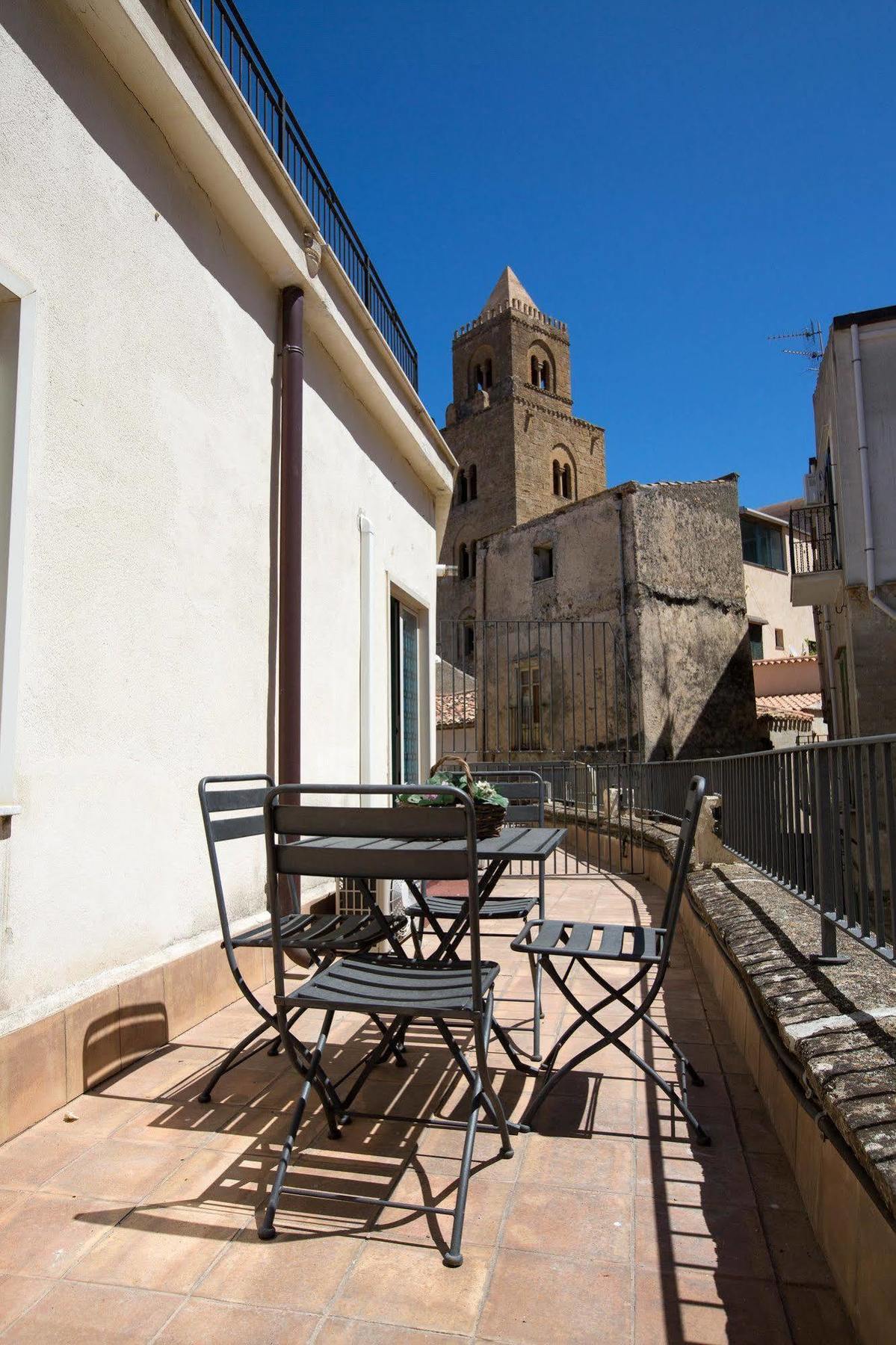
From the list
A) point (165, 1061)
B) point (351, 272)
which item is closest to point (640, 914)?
point (165, 1061)

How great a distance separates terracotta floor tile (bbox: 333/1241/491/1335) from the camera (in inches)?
67.1

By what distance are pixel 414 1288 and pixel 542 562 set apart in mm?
17743

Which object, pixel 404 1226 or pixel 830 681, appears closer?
pixel 404 1226

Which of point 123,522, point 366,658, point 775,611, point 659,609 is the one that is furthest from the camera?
point 775,611

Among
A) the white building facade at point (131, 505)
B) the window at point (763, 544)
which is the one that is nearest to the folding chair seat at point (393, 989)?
the white building facade at point (131, 505)

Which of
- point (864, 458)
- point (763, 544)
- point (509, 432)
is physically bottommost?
point (864, 458)

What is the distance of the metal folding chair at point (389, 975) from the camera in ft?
6.57

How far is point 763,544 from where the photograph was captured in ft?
Result: 83.0

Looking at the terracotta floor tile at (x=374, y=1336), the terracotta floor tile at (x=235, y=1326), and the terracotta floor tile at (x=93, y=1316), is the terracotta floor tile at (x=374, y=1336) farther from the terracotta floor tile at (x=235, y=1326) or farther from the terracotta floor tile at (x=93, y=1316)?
the terracotta floor tile at (x=93, y=1316)

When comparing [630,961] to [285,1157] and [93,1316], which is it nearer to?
[285,1157]

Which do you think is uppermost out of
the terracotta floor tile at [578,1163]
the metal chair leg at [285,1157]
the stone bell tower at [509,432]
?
the stone bell tower at [509,432]

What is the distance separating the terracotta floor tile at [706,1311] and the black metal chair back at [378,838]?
702 millimetres

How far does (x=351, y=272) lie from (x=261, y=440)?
216 centimetres

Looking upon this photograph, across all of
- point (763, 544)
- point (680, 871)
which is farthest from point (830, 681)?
point (680, 871)
